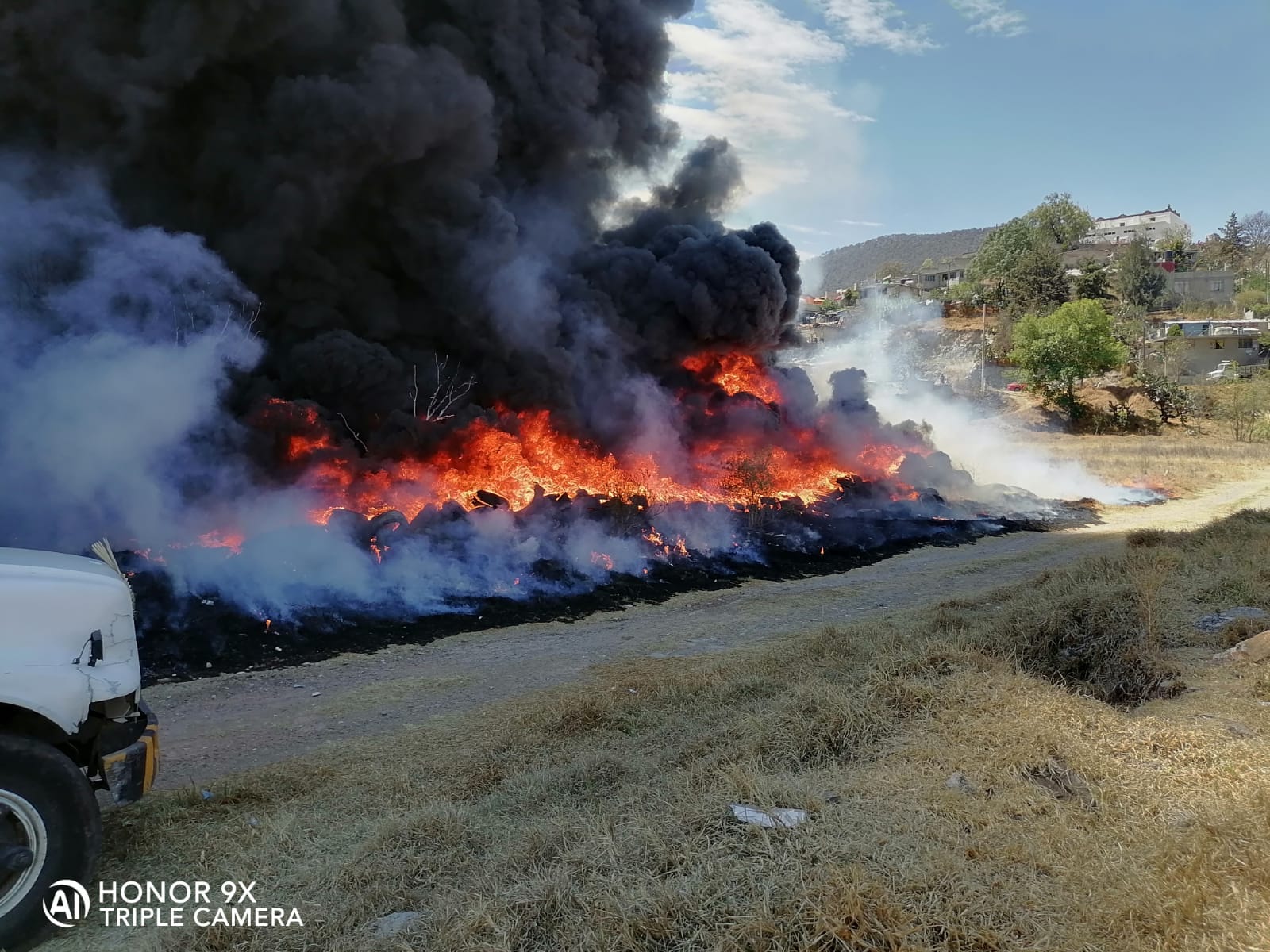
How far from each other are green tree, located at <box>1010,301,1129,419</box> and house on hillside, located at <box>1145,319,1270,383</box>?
286 inches

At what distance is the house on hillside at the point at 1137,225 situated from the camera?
12600 centimetres

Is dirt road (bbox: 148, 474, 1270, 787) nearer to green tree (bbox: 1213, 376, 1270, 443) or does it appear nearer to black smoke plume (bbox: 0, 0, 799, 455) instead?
black smoke plume (bbox: 0, 0, 799, 455)

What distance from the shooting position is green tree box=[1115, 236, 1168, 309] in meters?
70.2

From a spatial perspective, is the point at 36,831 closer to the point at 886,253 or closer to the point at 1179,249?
the point at 1179,249

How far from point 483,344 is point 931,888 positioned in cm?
1915

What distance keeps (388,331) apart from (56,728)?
17.4 m

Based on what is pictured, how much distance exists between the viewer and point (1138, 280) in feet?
230

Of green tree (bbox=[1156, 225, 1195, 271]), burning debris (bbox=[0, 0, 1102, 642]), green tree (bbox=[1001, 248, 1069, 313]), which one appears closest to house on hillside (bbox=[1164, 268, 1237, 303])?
green tree (bbox=[1156, 225, 1195, 271])

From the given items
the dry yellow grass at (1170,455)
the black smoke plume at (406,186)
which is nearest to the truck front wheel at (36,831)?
the black smoke plume at (406,186)

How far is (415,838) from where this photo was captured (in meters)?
5.20

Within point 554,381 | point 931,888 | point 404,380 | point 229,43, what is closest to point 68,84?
point 229,43

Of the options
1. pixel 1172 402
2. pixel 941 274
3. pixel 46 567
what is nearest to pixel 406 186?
pixel 46 567

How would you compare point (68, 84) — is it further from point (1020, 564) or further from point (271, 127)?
point (1020, 564)

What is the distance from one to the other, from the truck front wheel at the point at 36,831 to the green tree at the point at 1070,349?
4962 cm
